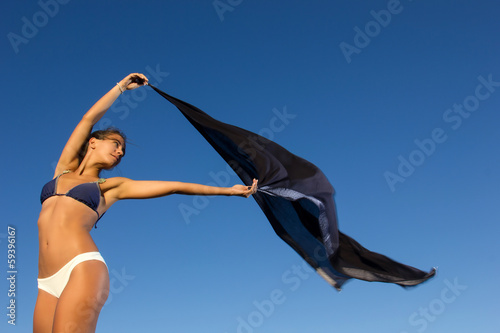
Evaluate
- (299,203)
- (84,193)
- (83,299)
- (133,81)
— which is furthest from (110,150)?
(299,203)

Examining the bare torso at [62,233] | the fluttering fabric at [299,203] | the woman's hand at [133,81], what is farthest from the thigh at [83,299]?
the fluttering fabric at [299,203]

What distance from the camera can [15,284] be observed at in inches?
291

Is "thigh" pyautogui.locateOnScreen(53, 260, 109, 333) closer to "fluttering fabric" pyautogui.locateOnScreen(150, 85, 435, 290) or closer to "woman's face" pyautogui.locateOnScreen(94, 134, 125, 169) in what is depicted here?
"woman's face" pyautogui.locateOnScreen(94, 134, 125, 169)

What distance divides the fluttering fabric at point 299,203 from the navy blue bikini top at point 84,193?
2133 mm

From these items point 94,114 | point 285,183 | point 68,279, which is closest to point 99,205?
point 68,279

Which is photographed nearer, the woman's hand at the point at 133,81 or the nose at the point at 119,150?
the nose at the point at 119,150

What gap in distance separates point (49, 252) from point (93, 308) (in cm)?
66

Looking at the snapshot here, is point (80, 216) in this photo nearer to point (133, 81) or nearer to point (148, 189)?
point (148, 189)

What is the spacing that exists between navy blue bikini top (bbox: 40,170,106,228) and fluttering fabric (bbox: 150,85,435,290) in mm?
2133

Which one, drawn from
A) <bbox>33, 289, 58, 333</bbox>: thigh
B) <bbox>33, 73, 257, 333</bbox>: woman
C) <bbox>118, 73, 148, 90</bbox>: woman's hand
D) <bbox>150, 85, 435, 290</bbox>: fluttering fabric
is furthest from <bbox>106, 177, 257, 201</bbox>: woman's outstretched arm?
<bbox>150, 85, 435, 290</bbox>: fluttering fabric

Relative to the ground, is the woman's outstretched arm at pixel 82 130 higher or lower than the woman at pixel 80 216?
higher

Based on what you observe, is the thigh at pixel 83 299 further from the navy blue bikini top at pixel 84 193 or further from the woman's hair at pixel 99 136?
the woman's hair at pixel 99 136

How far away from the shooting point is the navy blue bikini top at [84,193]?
12.5ft

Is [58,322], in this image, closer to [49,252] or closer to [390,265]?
[49,252]
